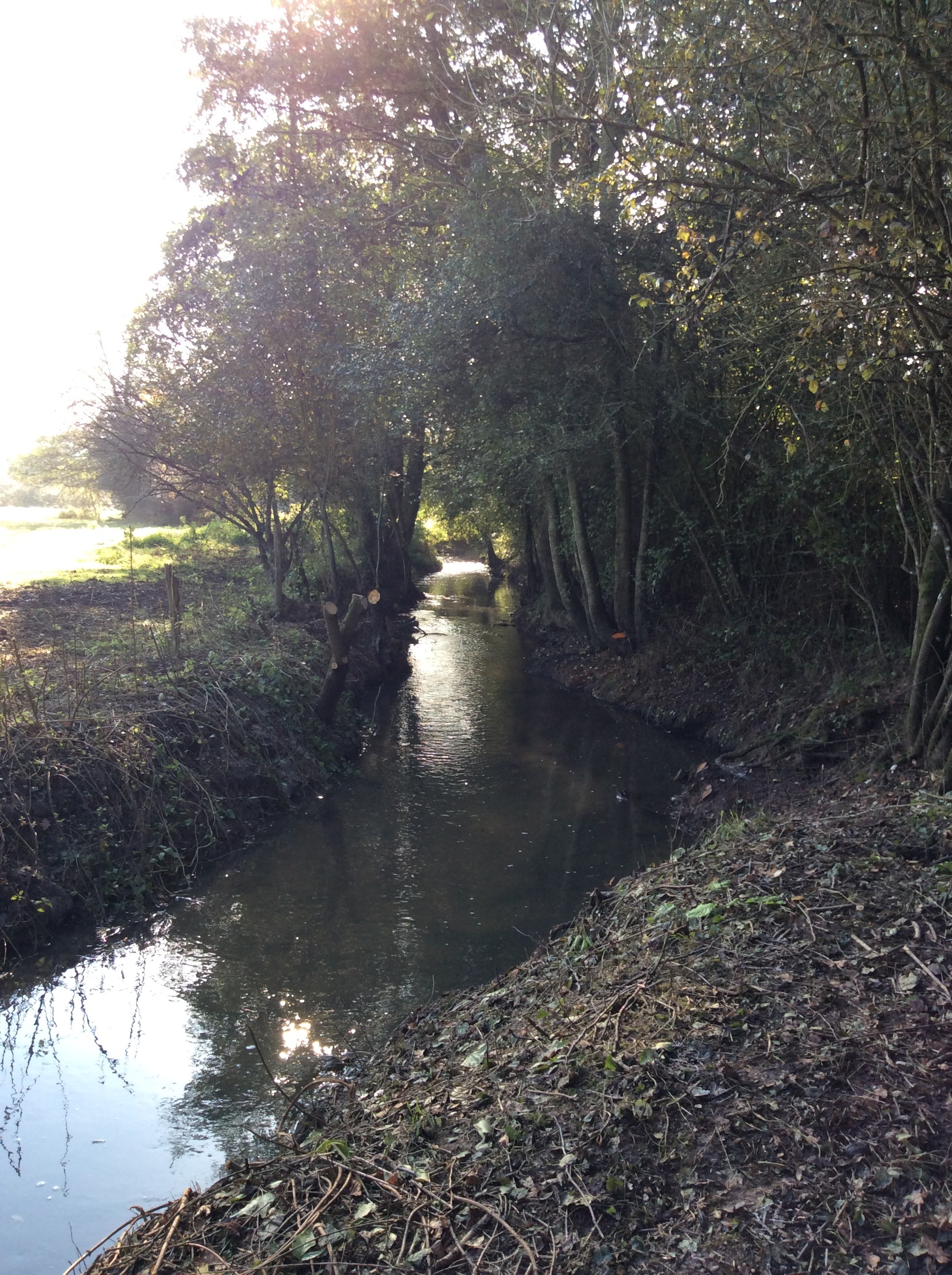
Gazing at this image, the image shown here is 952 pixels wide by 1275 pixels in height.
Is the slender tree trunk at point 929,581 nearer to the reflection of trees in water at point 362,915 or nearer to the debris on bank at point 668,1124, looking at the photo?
the debris on bank at point 668,1124

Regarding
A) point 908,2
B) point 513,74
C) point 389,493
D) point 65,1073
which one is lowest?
point 65,1073

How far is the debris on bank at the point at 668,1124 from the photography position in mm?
3484

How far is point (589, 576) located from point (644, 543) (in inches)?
78.1

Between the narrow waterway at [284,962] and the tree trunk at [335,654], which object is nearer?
the narrow waterway at [284,962]

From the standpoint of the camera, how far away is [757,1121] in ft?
12.9

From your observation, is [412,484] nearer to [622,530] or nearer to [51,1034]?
[622,530]

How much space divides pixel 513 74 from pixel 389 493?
9.74 metres

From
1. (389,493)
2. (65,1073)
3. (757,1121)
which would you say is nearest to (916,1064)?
(757,1121)

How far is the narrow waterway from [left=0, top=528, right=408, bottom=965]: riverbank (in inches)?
19.3

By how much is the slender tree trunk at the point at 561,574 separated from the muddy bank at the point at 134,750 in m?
7.44

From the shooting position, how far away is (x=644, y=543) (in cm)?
1764

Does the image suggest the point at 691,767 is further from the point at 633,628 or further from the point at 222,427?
the point at 222,427

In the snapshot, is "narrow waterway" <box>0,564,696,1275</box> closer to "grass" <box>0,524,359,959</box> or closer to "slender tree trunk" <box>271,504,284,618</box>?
"grass" <box>0,524,359,959</box>

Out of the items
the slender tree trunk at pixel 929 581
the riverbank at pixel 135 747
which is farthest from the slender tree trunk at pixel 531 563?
the slender tree trunk at pixel 929 581
